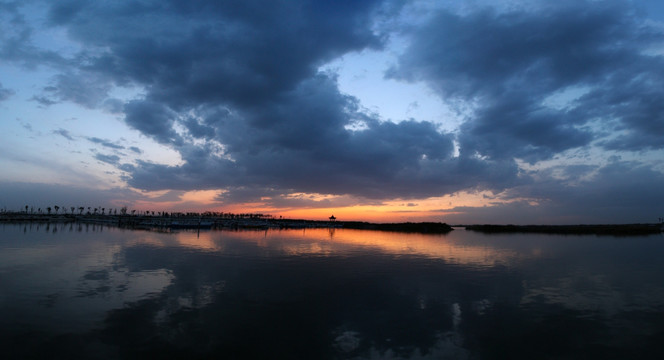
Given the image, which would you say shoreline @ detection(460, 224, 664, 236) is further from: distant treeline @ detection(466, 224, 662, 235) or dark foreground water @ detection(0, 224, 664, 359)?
dark foreground water @ detection(0, 224, 664, 359)

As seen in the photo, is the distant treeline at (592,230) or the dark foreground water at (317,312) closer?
the dark foreground water at (317,312)

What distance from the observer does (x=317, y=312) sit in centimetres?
1639

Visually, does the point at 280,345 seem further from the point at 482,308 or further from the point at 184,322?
the point at 482,308

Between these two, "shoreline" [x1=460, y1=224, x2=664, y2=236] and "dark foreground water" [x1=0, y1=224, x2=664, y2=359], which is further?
"shoreline" [x1=460, y1=224, x2=664, y2=236]

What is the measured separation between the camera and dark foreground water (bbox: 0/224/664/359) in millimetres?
12047

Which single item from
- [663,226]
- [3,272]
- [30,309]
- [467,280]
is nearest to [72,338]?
[30,309]

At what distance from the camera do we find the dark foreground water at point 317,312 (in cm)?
1205

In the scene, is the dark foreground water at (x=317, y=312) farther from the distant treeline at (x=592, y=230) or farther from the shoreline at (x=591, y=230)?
Answer: the distant treeline at (x=592, y=230)

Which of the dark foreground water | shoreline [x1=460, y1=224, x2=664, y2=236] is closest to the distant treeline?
shoreline [x1=460, y1=224, x2=664, y2=236]

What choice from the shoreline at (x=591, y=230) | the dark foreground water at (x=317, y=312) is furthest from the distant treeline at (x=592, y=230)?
the dark foreground water at (x=317, y=312)

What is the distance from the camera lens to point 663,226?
136750 mm

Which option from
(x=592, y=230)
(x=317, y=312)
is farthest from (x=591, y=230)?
(x=317, y=312)

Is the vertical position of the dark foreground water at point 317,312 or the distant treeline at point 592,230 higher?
the distant treeline at point 592,230

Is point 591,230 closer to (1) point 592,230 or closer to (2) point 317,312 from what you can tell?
(1) point 592,230
